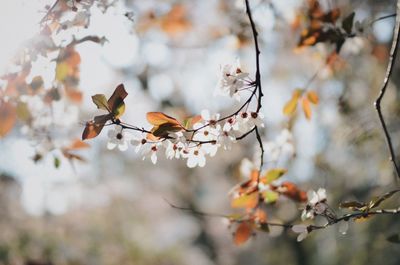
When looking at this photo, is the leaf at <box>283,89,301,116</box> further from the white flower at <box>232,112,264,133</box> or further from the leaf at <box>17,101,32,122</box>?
the leaf at <box>17,101,32,122</box>

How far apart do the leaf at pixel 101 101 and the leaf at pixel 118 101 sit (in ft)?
0.03

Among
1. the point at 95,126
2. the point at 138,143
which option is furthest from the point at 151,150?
the point at 95,126

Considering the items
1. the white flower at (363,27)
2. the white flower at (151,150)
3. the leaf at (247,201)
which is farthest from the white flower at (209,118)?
the white flower at (363,27)

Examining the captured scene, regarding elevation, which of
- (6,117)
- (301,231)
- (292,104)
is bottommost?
(301,231)

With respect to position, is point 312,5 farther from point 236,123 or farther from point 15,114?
point 15,114

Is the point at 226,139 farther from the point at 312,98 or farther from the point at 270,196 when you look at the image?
the point at 312,98

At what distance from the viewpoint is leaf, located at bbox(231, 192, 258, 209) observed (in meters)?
1.31

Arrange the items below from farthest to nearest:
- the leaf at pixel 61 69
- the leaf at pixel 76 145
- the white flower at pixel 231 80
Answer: the leaf at pixel 76 145
the leaf at pixel 61 69
the white flower at pixel 231 80

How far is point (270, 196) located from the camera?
52.8 inches

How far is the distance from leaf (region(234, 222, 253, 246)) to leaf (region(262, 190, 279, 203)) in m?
0.11

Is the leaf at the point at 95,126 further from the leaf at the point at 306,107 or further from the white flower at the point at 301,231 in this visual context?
the leaf at the point at 306,107

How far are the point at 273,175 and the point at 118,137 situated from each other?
21.3 inches

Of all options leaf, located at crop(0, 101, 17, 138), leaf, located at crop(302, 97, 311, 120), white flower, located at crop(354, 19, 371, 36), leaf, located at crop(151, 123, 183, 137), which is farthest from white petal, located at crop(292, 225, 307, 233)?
leaf, located at crop(0, 101, 17, 138)

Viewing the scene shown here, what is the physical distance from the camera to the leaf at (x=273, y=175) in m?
1.27
